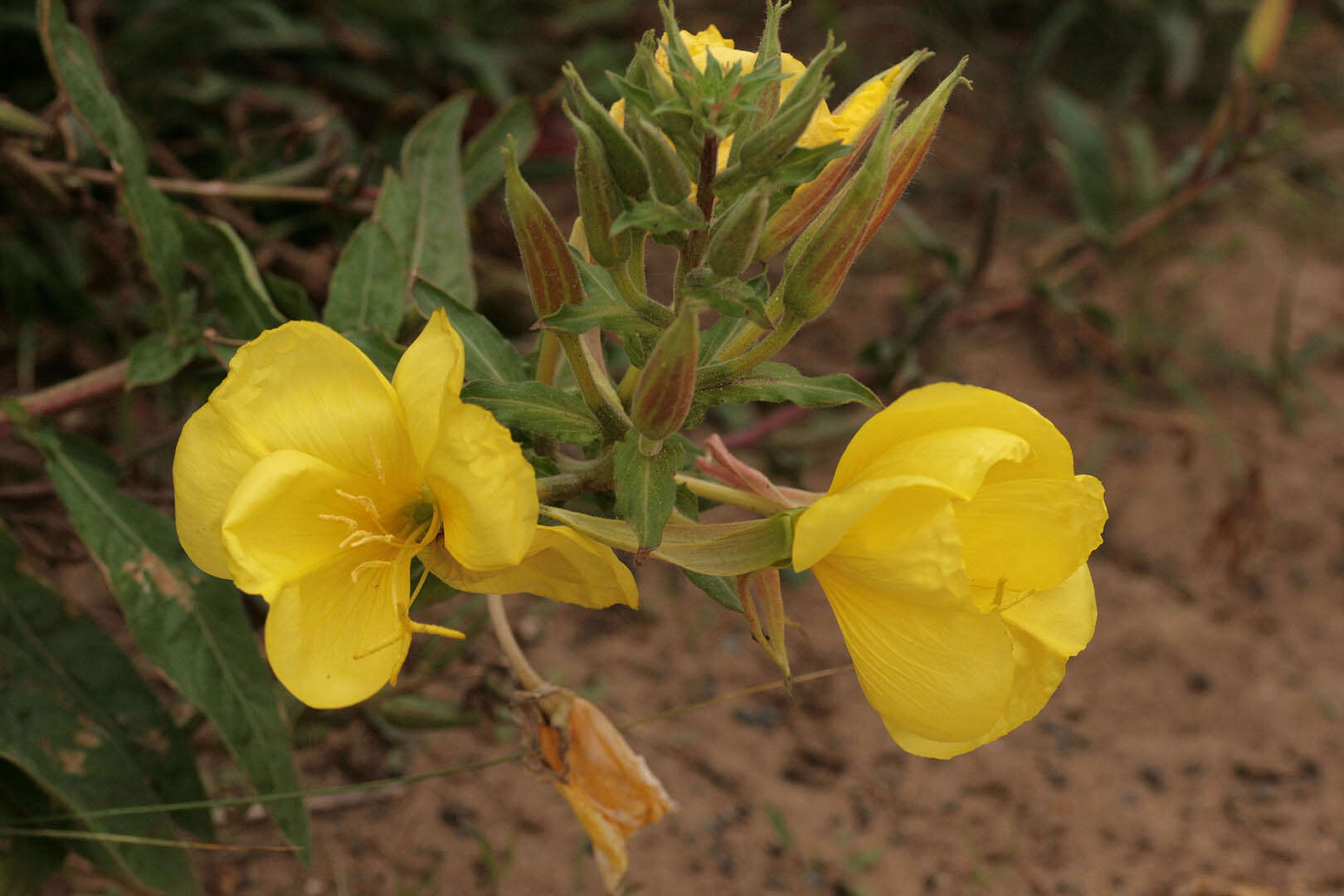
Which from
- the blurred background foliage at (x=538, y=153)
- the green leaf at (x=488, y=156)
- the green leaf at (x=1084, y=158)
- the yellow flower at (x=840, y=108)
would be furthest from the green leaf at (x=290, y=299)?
the green leaf at (x=1084, y=158)

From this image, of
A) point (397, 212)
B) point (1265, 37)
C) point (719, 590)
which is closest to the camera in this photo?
point (719, 590)

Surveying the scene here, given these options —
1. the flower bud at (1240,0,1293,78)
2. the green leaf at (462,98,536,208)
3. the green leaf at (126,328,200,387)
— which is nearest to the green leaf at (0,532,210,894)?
the green leaf at (126,328,200,387)

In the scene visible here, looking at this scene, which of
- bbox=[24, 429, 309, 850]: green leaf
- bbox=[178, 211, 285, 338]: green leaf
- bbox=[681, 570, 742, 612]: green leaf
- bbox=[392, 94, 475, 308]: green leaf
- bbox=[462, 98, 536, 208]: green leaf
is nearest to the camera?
bbox=[681, 570, 742, 612]: green leaf

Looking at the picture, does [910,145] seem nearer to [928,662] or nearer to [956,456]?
[956,456]

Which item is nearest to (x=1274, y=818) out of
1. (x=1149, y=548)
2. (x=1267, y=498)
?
(x=1149, y=548)

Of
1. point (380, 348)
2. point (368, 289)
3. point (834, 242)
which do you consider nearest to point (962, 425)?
point (834, 242)

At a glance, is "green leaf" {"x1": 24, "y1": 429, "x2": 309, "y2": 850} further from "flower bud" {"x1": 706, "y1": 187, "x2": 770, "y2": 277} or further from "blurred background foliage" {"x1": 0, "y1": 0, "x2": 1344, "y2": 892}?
"flower bud" {"x1": 706, "y1": 187, "x2": 770, "y2": 277}
